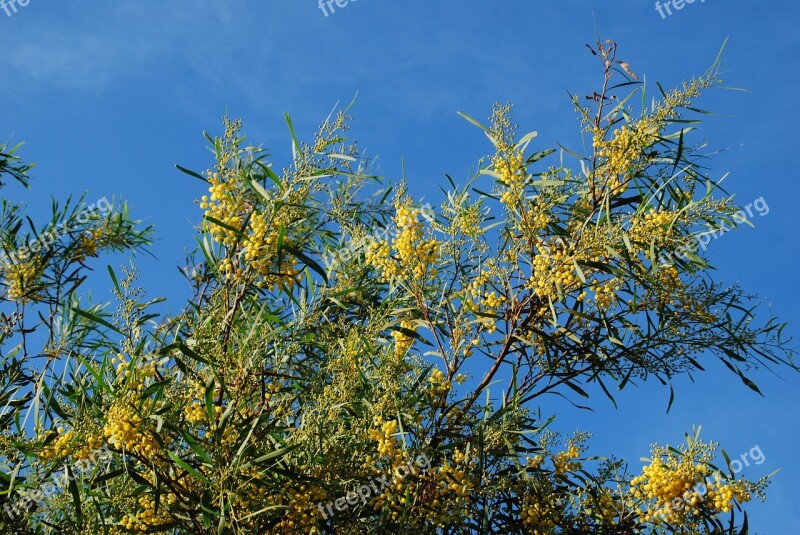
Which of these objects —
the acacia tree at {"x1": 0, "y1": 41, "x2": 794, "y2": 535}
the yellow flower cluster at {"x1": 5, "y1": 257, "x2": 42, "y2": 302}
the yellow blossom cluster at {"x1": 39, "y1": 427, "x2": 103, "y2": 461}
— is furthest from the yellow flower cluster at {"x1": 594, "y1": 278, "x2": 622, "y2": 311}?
the yellow flower cluster at {"x1": 5, "y1": 257, "x2": 42, "y2": 302}

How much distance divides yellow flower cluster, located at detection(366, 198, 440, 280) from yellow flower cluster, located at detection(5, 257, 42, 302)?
164 cm

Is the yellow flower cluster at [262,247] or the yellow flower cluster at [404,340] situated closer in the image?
the yellow flower cluster at [262,247]

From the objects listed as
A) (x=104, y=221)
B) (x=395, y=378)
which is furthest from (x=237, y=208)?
(x=104, y=221)

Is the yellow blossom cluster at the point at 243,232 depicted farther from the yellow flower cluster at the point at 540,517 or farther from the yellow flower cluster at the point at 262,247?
the yellow flower cluster at the point at 540,517

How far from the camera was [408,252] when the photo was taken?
9.30 ft

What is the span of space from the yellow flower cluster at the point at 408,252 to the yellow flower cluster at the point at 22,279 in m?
1.64

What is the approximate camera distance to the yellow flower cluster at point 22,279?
11.7 ft

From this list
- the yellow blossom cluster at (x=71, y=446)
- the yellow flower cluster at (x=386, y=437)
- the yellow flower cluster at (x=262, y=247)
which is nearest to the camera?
the yellow blossom cluster at (x=71, y=446)

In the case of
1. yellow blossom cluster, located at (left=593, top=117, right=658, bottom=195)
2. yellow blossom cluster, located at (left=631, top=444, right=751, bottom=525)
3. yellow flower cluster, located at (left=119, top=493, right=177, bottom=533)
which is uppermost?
yellow blossom cluster, located at (left=593, top=117, right=658, bottom=195)

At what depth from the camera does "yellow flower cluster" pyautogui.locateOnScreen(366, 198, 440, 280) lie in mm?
2846

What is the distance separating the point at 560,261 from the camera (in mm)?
2633

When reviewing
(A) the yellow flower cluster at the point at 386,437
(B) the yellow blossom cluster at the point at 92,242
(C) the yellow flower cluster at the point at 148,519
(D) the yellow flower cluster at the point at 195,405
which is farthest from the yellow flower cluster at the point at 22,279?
(A) the yellow flower cluster at the point at 386,437

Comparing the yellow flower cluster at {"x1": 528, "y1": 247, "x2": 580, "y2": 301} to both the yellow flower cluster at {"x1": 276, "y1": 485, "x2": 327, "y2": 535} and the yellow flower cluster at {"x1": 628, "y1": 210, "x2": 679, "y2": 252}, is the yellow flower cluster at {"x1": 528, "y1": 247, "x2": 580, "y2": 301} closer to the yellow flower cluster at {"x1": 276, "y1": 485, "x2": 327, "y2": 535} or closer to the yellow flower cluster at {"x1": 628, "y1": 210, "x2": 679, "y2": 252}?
the yellow flower cluster at {"x1": 628, "y1": 210, "x2": 679, "y2": 252}

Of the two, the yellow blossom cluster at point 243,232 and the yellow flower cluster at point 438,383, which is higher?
the yellow blossom cluster at point 243,232
